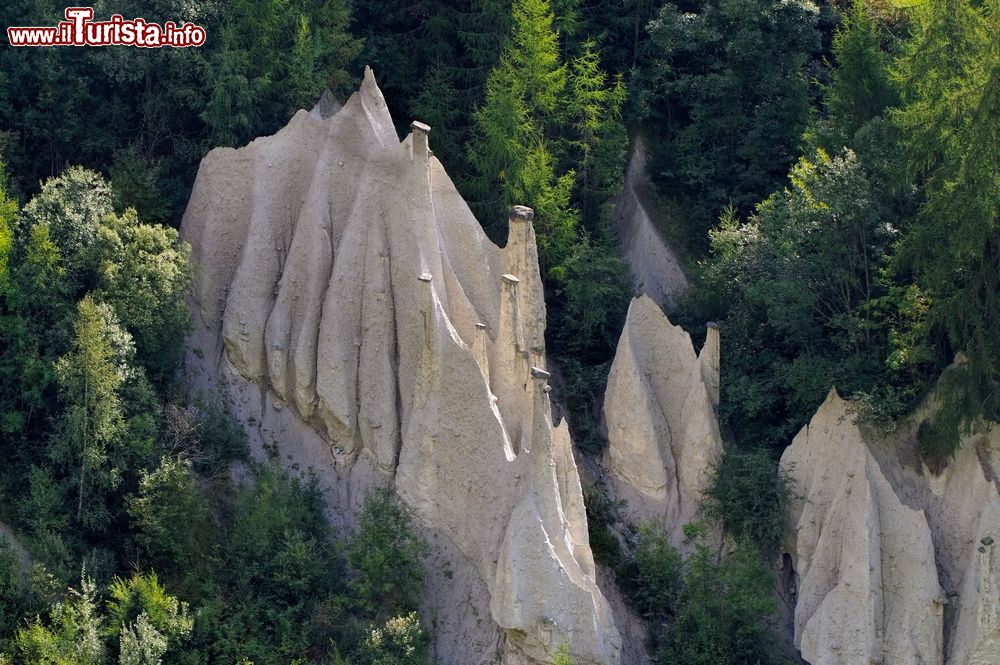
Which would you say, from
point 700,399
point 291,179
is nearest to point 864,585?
point 700,399

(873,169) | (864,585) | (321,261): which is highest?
(873,169)

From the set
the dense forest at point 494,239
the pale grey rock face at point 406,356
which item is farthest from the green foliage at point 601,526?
the pale grey rock face at point 406,356

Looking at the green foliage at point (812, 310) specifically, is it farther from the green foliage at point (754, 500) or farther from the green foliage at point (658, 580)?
the green foliage at point (658, 580)

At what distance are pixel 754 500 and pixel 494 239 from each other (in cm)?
745

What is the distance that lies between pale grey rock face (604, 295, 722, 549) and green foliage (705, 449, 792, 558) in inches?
19.4

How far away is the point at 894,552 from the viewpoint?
1166 inches

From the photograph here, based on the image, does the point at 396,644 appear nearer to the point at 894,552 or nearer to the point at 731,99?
the point at 894,552

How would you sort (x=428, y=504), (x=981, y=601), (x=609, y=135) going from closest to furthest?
(x=981, y=601), (x=428, y=504), (x=609, y=135)

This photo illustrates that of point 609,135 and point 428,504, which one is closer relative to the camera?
point 428,504

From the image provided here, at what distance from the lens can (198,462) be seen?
31.0 metres

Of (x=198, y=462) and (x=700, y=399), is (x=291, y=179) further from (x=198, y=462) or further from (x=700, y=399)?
(x=700, y=399)

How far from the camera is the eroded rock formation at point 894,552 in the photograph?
29.1 meters

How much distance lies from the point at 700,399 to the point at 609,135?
664 cm

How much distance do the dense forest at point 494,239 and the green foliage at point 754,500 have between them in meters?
0.05
